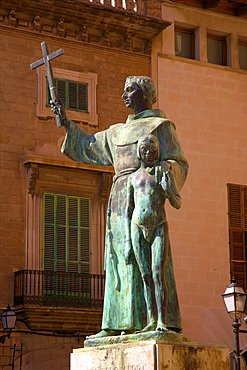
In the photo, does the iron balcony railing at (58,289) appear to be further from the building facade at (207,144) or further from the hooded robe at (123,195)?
the hooded robe at (123,195)

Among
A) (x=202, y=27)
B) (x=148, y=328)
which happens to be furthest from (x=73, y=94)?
(x=148, y=328)

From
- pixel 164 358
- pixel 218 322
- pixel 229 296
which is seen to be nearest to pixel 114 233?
pixel 164 358

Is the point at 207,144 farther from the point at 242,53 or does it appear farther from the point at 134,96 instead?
the point at 134,96

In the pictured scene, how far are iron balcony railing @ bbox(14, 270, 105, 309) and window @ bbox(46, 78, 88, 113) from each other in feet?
13.4

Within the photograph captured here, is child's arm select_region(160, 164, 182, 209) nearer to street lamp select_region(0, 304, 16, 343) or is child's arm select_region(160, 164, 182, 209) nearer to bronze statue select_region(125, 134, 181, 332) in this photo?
bronze statue select_region(125, 134, 181, 332)

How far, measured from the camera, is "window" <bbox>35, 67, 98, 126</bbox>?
21.7m

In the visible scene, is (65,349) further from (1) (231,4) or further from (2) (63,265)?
(1) (231,4)

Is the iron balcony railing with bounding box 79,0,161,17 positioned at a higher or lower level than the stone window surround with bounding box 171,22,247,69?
higher

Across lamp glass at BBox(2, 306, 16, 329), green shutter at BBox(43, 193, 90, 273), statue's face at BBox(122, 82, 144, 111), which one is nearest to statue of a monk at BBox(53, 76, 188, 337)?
statue's face at BBox(122, 82, 144, 111)

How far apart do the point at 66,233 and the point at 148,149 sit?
13928 millimetres

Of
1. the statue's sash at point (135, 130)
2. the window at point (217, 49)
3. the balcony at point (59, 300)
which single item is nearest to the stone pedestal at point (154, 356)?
the statue's sash at point (135, 130)

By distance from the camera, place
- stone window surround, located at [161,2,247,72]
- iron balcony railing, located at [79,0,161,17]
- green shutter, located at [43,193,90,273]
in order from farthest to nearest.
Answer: stone window surround, located at [161,2,247,72] → iron balcony railing, located at [79,0,161,17] → green shutter, located at [43,193,90,273]

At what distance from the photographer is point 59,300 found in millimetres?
20062

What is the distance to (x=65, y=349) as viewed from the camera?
20.4 meters
